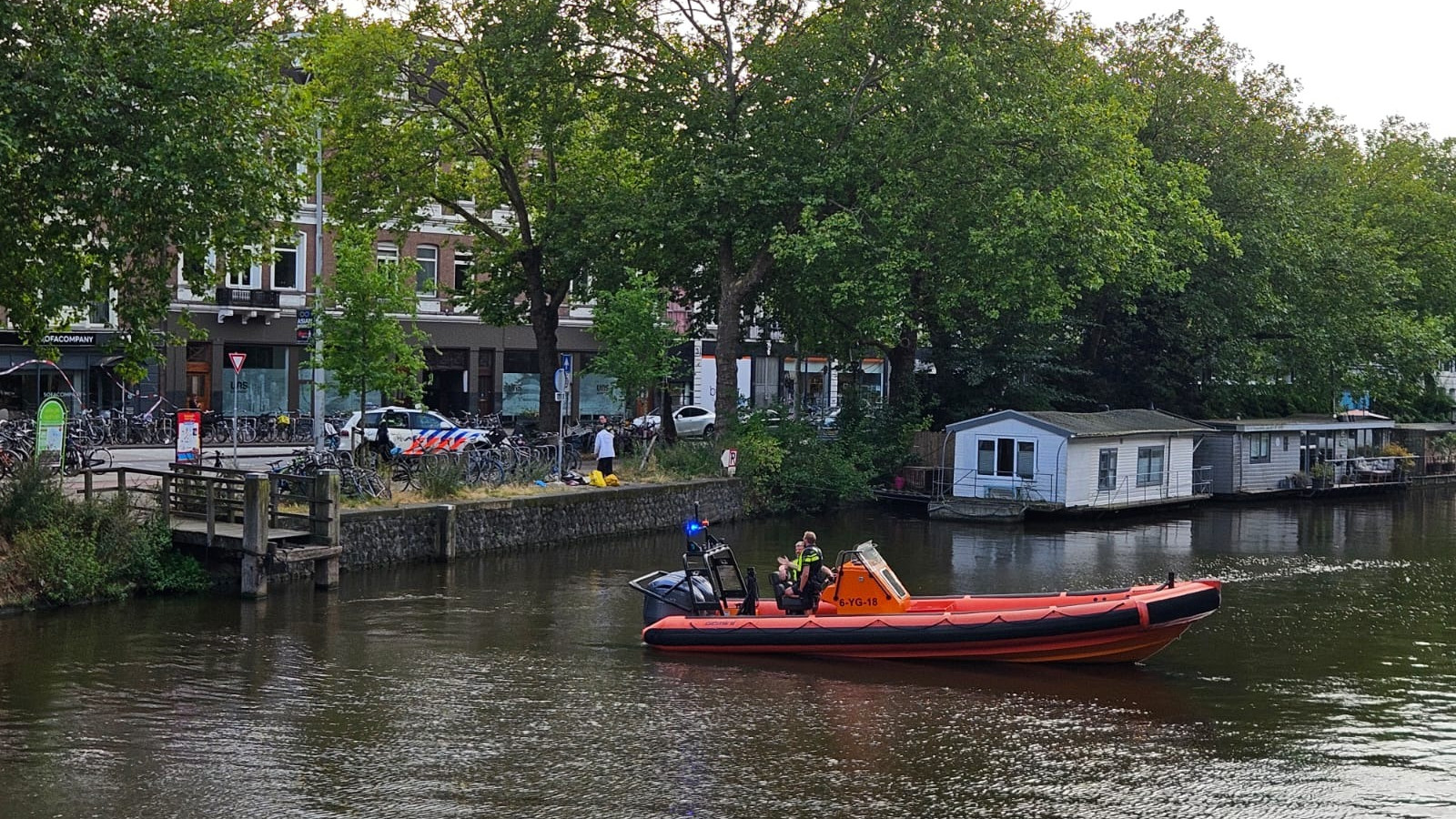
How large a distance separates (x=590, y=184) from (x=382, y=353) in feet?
29.8

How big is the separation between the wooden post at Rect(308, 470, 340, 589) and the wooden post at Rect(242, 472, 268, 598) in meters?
1.21

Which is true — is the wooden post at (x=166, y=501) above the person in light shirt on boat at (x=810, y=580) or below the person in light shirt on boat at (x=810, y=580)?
above

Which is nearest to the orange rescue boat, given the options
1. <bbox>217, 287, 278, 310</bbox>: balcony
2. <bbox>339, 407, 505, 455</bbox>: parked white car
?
<bbox>339, 407, 505, 455</bbox>: parked white car

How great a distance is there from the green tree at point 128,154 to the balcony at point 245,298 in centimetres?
2411

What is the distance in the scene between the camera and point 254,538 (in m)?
23.5

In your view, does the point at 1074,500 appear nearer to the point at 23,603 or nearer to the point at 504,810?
the point at 23,603

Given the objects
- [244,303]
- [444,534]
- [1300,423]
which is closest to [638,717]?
[444,534]

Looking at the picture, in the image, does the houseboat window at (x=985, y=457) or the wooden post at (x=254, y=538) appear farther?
the houseboat window at (x=985, y=457)

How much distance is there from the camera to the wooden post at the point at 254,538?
23.3 m

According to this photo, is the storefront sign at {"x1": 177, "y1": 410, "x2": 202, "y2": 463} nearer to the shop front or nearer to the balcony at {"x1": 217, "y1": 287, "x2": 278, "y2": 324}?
the shop front

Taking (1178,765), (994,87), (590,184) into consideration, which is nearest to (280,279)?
(590,184)

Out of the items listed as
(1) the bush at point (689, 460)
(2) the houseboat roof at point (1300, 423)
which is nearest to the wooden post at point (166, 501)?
(1) the bush at point (689, 460)

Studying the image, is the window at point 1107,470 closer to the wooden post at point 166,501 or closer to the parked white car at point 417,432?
the parked white car at point 417,432

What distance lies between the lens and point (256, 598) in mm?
23484
